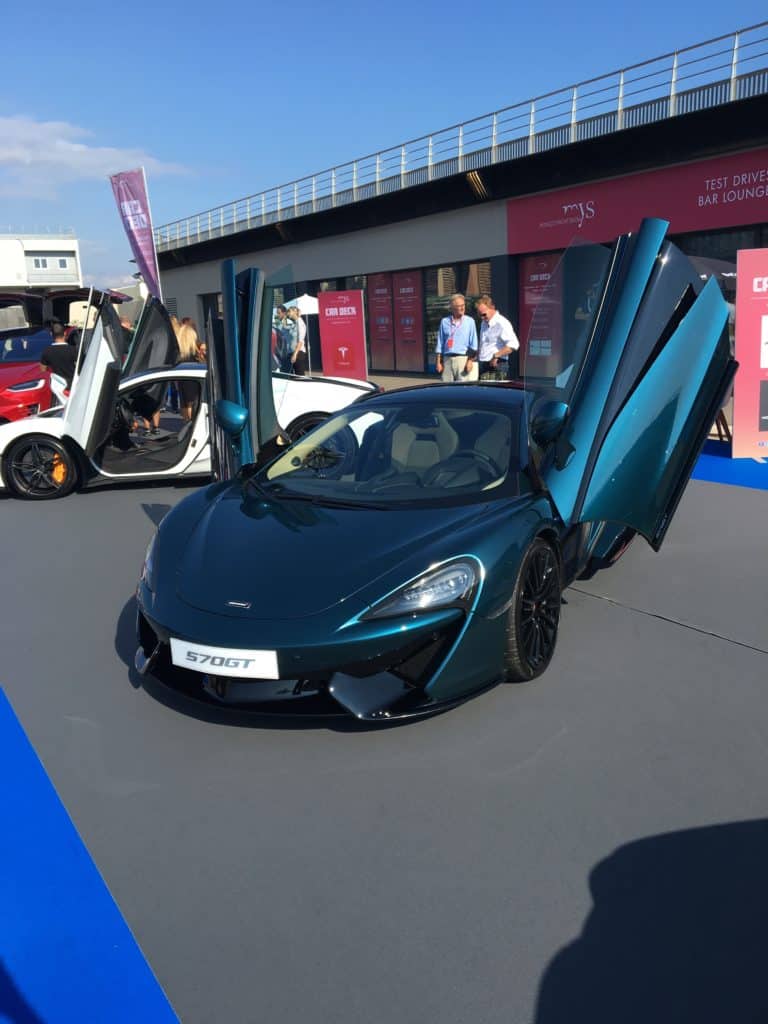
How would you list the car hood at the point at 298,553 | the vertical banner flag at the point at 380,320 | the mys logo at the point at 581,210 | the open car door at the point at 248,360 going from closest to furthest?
1. the car hood at the point at 298,553
2. the open car door at the point at 248,360
3. the mys logo at the point at 581,210
4. the vertical banner flag at the point at 380,320

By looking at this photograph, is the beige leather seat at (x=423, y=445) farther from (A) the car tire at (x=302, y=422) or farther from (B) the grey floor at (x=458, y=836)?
(A) the car tire at (x=302, y=422)

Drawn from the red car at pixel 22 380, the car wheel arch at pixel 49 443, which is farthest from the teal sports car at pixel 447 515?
the red car at pixel 22 380

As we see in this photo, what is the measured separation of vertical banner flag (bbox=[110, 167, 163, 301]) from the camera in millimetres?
14398

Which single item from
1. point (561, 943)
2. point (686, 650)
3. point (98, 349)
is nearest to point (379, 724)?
point (561, 943)

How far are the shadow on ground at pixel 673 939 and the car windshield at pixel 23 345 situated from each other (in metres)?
12.3

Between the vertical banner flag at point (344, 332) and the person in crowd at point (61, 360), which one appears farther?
the vertical banner flag at point (344, 332)

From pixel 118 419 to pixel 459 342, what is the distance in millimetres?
4328

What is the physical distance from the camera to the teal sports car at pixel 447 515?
10.1ft

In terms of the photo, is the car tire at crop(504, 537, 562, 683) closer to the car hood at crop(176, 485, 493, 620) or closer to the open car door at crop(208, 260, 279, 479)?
the car hood at crop(176, 485, 493, 620)

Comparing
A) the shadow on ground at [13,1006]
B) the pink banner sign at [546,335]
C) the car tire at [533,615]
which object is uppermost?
the pink banner sign at [546,335]

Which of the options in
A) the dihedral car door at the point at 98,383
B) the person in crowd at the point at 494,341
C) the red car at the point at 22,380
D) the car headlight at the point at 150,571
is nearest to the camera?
the car headlight at the point at 150,571

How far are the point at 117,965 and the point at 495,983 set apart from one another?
98cm

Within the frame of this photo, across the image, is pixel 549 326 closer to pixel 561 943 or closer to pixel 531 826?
pixel 531 826

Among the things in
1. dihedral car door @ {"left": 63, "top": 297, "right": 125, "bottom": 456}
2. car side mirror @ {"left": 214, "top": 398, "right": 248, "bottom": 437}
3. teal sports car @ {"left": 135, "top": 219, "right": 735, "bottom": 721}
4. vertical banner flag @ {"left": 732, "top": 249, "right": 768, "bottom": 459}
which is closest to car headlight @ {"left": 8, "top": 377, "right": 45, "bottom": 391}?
dihedral car door @ {"left": 63, "top": 297, "right": 125, "bottom": 456}
